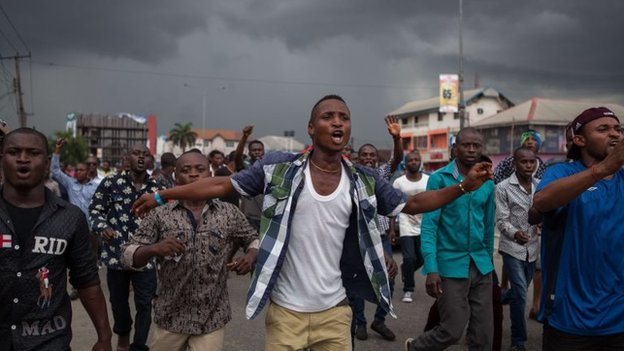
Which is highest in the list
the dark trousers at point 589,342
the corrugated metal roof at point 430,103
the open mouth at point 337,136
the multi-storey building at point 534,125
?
the corrugated metal roof at point 430,103

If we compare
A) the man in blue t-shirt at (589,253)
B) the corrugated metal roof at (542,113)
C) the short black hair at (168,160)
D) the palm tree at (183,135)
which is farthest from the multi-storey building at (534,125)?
the palm tree at (183,135)

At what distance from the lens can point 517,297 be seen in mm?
5656

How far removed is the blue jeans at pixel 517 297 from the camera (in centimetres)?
562

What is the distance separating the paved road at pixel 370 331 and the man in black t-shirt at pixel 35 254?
2949 mm

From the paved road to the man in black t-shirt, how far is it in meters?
2.95

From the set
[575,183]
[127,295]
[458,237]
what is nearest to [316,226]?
[575,183]

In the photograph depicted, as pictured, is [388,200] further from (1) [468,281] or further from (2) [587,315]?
(1) [468,281]

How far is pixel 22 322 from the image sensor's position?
2.72 metres

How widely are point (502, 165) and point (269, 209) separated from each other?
187 inches

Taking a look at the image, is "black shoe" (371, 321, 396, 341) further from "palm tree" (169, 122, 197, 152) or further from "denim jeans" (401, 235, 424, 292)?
"palm tree" (169, 122, 197, 152)

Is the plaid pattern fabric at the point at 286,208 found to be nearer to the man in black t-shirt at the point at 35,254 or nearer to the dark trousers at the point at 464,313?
the man in black t-shirt at the point at 35,254

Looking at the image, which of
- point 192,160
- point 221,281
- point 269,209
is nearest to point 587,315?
point 269,209

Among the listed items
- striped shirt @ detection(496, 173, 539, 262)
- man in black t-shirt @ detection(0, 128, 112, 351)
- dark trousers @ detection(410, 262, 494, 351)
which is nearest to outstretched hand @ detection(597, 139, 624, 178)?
dark trousers @ detection(410, 262, 494, 351)

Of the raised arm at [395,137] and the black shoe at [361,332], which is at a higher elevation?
the raised arm at [395,137]
